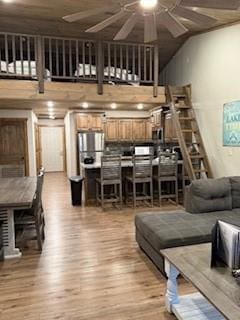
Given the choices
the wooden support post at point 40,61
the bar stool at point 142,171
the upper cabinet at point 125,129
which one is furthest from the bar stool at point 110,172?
the upper cabinet at point 125,129

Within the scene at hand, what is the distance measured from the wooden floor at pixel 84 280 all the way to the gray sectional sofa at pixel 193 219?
0.31 m

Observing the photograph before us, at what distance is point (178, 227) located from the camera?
9.95 ft

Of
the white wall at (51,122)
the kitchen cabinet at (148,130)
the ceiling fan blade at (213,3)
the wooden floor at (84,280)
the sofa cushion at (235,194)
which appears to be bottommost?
the wooden floor at (84,280)

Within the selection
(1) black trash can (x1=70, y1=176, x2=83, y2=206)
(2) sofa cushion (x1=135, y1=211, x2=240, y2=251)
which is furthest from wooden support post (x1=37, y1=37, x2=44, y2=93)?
(2) sofa cushion (x1=135, y1=211, x2=240, y2=251)

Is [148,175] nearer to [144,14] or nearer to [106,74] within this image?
[106,74]

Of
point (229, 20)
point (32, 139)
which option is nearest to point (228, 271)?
point (229, 20)

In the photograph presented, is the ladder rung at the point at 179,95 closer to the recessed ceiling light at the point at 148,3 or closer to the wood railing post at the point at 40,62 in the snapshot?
the wood railing post at the point at 40,62

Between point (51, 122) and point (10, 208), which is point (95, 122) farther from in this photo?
Answer: point (10, 208)

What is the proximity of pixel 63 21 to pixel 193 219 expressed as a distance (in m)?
4.66

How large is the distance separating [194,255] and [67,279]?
1387mm

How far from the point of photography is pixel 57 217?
16.7ft

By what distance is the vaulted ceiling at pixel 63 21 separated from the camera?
465cm

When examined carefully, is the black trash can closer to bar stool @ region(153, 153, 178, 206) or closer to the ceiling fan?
bar stool @ region(153, 153, 178, 206)

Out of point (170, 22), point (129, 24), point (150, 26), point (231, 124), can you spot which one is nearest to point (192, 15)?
point (170, 22)
